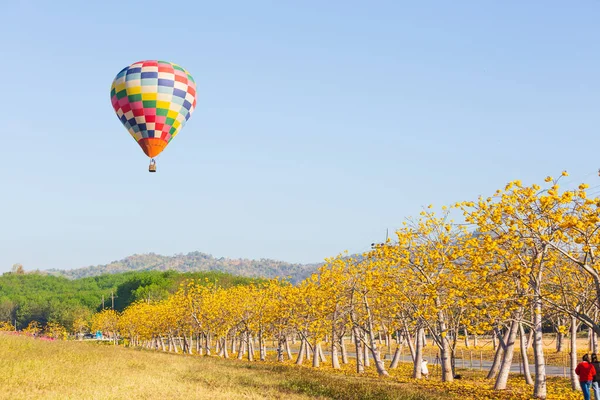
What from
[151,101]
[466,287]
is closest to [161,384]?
[466,287]

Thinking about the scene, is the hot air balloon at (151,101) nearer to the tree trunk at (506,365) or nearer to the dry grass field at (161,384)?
the dry grass field at (161,384)

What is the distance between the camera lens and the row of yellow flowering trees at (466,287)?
19.6m

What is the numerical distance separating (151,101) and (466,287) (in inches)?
1162

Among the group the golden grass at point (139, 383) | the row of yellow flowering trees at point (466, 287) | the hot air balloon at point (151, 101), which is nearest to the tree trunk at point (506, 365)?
the row of yellow flowering trees at point (466, 287)

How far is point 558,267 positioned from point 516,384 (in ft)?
35.3

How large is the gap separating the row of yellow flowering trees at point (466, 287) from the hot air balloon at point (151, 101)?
1526 cm

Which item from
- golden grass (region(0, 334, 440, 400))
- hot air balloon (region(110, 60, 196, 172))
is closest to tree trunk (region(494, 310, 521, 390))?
golden grass (region(0, 334, 440, 400))

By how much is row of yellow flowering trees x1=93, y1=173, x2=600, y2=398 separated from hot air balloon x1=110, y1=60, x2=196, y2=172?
1526cm

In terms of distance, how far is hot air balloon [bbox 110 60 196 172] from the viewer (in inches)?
1761

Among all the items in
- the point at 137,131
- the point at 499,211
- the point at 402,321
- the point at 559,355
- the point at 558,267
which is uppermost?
the point at 137,131

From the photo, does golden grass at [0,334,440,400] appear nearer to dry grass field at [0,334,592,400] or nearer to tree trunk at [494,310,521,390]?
dry grass field at [0,334,592,400]

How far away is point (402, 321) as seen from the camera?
127 feet

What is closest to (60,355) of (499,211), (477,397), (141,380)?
(141,380)

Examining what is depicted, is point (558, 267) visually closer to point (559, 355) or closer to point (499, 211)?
point (499, 211)
